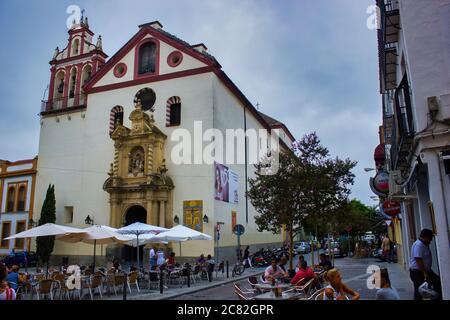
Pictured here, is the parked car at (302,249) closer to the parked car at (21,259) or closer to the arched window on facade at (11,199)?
the parked car at (21,259)

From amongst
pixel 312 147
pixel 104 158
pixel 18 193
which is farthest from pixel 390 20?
pixel 18 193

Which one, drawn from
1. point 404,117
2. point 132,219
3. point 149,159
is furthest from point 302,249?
point 404,117

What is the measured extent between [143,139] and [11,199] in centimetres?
1575

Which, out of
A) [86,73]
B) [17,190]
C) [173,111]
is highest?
[86,73]

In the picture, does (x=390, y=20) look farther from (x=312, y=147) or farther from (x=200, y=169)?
(x=200, y=169)

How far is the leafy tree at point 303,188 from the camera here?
54.5 ft

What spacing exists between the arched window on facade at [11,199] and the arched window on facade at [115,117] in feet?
38.4

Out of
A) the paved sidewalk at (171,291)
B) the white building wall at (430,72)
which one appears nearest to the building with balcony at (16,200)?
the paved sidewalk at (171,291)

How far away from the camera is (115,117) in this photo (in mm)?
30734

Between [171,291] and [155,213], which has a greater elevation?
[155,213]

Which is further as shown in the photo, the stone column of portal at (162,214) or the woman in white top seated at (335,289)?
the stone column of portal at (162,214)

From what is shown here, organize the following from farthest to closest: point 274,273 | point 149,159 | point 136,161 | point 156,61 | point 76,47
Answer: point 76,47
point 156,61
point 136,161
point 149,159
point 274,273

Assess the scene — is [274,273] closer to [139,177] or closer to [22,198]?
[139,177]

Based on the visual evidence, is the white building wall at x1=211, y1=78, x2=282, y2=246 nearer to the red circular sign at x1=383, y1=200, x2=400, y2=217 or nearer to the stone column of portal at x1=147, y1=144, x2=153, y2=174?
the stone column of portal at x1=147, y1=144, x2=153, y2=174
